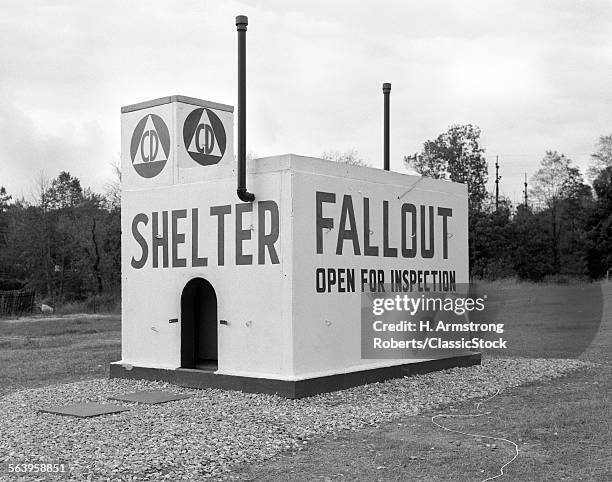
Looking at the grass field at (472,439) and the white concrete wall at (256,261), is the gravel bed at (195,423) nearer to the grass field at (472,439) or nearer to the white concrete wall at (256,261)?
the grass field at (472,439)

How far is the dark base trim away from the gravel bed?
16 centimetres

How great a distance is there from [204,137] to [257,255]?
283 centimetres

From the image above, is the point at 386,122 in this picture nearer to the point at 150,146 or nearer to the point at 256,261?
the point at 150,146

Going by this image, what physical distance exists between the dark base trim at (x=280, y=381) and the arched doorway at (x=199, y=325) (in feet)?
1.22

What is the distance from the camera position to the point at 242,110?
37.4ft

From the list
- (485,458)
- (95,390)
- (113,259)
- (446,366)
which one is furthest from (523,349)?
(113,259)

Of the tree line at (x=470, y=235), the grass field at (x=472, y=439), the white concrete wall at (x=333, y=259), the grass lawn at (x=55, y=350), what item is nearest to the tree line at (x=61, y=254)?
the tree line at (x=470, y=235)

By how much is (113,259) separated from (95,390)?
37202 mm

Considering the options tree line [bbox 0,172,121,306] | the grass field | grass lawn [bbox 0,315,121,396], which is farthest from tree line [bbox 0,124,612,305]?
the grass field

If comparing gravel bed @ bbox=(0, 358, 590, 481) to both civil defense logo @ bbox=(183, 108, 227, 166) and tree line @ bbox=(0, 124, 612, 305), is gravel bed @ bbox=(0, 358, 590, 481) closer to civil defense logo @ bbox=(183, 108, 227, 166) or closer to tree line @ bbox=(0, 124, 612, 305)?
civil defense logo @ bbox=(183, 108, 227, 166)

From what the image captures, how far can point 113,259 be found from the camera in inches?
1898

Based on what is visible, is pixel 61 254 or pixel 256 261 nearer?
pixel 256 261

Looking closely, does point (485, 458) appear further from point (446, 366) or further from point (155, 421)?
point (446, 366)

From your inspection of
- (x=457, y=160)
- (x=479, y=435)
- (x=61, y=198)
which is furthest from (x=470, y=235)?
(x=479, y=435)
